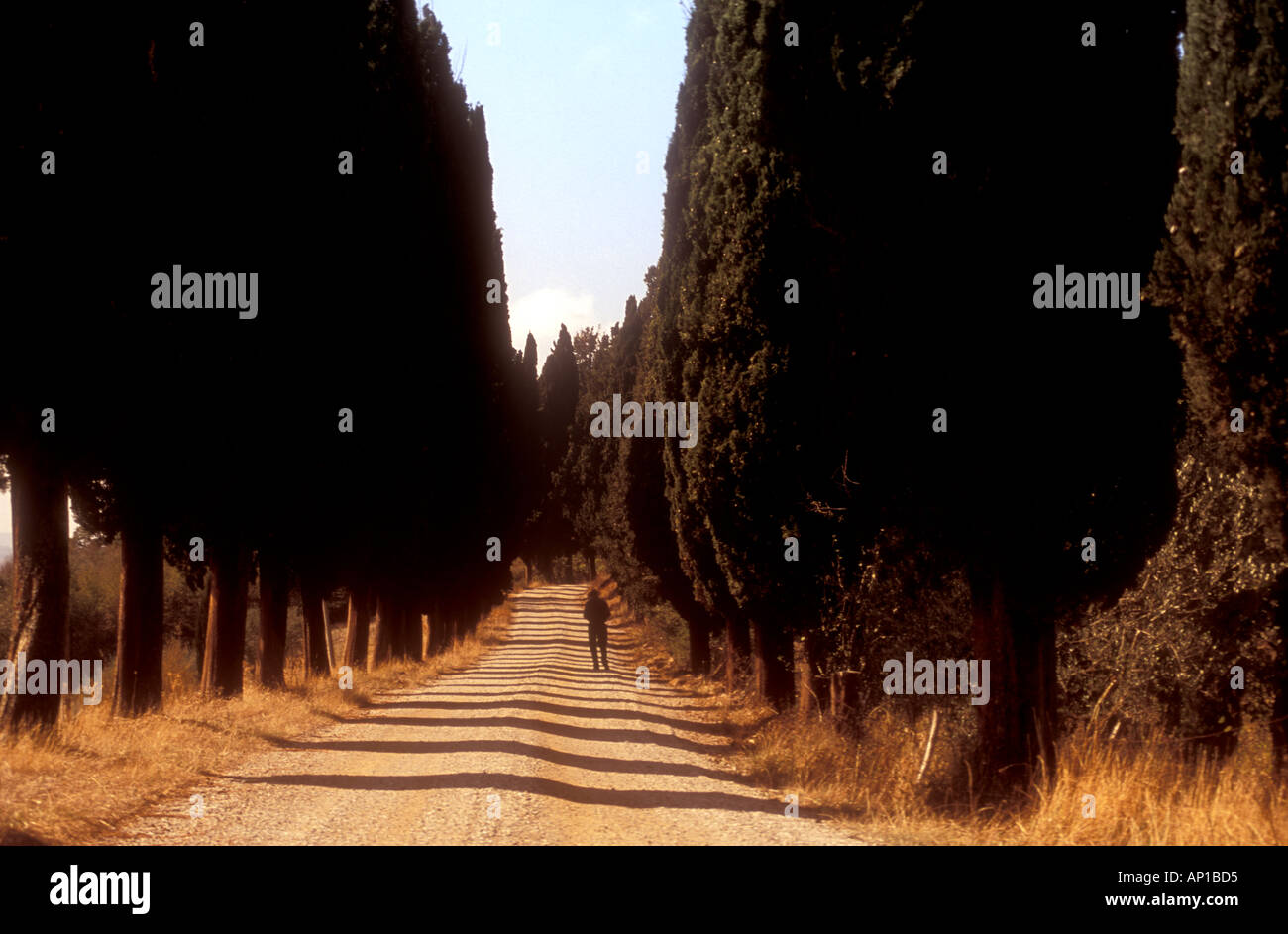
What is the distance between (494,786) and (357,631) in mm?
18887

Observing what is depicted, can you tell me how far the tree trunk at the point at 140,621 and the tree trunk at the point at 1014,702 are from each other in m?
10.4

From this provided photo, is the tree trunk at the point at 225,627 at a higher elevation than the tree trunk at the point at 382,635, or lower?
higher

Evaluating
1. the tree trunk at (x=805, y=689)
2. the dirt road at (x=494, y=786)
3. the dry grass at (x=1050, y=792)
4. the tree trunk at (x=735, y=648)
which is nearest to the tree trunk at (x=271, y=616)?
the dirt road at (x=494, y=786)

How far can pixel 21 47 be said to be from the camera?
992 cm

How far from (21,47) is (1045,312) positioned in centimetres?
975

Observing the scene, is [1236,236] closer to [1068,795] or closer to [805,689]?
[1068,795]

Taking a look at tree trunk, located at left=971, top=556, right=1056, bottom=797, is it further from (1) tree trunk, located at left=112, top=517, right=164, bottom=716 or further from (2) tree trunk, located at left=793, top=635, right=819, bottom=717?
(1) tree trunk, located at left=112, top=517, right=164, bottom=716

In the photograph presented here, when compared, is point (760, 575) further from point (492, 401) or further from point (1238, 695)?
point (492, 401)

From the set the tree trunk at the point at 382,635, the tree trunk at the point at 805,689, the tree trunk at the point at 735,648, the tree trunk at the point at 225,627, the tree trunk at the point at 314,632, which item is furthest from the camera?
the tree trunk at the point at 382,635

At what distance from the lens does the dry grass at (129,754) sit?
7309 mm

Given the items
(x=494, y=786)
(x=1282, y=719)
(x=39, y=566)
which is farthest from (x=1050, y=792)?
(x=39, y=566)

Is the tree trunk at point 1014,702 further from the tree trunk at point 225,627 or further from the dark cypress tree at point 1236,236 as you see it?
the tree trunk at point 225,627

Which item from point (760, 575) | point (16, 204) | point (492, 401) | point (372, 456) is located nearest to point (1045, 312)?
point (760, 575)

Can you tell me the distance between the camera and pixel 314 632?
2197 cm
